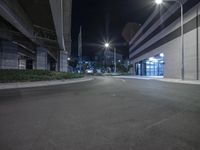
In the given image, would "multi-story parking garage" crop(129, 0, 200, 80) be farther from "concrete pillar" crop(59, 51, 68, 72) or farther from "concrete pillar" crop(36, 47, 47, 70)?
"concrete pillar" crop(36, 47, 47, 70)

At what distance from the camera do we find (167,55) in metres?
36.2

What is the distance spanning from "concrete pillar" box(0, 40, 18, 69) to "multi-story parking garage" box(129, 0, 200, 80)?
23309 mm

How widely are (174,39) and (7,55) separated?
27312 mm

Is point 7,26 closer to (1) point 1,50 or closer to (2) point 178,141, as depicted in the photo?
(1) point 1,50

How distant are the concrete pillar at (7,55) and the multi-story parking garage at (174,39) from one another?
76.5 ft

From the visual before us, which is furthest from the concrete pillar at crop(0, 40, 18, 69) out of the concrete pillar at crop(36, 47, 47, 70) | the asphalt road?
the asphalt road

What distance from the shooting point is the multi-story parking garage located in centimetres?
2622

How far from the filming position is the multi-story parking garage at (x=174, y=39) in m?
26.2

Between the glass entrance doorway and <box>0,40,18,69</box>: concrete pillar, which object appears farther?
the glass entrance doorway

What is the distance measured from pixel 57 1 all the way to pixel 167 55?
94.1ft

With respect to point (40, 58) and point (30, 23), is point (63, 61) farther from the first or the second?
point (30, 23)

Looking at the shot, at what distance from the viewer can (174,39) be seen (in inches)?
1296

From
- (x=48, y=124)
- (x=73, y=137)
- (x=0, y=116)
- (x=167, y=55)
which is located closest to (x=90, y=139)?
(x=73, y=137)

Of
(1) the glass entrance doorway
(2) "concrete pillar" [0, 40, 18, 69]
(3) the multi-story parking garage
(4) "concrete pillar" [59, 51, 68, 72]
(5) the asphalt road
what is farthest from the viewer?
(1) the glass entrance doorway
